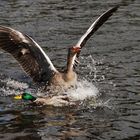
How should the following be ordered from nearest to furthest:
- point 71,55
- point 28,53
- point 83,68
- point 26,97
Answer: point 26,97 → point 28,53 → point 71,55 → point 83,68

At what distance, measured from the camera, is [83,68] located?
15.6m

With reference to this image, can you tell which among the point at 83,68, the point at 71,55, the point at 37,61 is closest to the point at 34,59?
the point at 37,61

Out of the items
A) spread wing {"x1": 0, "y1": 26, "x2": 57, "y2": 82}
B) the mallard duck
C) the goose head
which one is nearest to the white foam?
the mallard duck

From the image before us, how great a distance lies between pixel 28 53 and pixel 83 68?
2.47m

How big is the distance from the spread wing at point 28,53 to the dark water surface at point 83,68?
2.37 feet

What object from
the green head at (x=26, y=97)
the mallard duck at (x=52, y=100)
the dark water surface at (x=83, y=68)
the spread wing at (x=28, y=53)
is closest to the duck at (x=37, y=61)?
the spread wing at (x=28, y=53)

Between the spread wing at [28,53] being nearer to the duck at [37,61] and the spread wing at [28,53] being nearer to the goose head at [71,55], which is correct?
the duck at [37,61]

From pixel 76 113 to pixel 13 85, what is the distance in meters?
2.68

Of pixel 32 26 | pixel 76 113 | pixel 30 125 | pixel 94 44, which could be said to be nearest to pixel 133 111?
pixel 76 113

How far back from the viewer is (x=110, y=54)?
646 inches

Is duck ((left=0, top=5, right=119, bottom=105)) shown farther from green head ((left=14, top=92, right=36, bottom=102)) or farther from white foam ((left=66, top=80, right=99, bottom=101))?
green head ((left=14, top=92, right=36, bottom=102))

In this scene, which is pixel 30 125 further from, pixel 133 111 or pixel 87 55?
pixel 87 55

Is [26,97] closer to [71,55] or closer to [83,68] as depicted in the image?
[71,55]

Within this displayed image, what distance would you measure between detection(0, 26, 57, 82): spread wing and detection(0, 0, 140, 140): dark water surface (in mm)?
721
